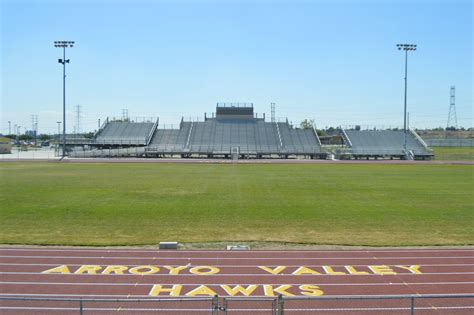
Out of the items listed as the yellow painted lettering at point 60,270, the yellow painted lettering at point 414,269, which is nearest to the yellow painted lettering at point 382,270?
the yellow painted lettering at point 414,269

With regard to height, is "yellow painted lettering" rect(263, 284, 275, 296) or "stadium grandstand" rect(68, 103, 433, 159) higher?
"stadium grandstand" rect(68, 103, 433, 159)

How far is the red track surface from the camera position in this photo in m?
10.0

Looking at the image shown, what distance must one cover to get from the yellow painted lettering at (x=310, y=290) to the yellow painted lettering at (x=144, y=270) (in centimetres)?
438

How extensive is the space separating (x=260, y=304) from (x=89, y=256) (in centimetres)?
661

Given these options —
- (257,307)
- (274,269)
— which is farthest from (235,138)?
(257,307)

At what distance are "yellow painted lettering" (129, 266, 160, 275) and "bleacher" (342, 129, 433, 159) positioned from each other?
200 ft

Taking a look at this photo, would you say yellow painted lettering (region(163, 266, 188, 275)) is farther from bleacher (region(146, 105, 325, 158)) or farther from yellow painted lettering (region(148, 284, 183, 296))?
bleacher (region(146, 105, 325, 158))

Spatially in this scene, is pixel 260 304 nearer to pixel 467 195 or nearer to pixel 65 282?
pixel 65 282

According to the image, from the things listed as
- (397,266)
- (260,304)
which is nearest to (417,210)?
(397,266)

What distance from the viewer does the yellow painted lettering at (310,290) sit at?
35.9 feet

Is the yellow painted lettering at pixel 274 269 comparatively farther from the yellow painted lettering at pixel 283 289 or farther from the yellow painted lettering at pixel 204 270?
the yellow painted lettering at pixel 204 270

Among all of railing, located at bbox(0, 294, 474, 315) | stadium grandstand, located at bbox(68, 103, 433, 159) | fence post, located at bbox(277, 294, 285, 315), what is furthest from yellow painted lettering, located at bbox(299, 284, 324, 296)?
stadium grandstand, located at bbox(68, 103, 433, 159)

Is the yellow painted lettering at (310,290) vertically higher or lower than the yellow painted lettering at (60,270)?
higher

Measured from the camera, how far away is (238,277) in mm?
12164
